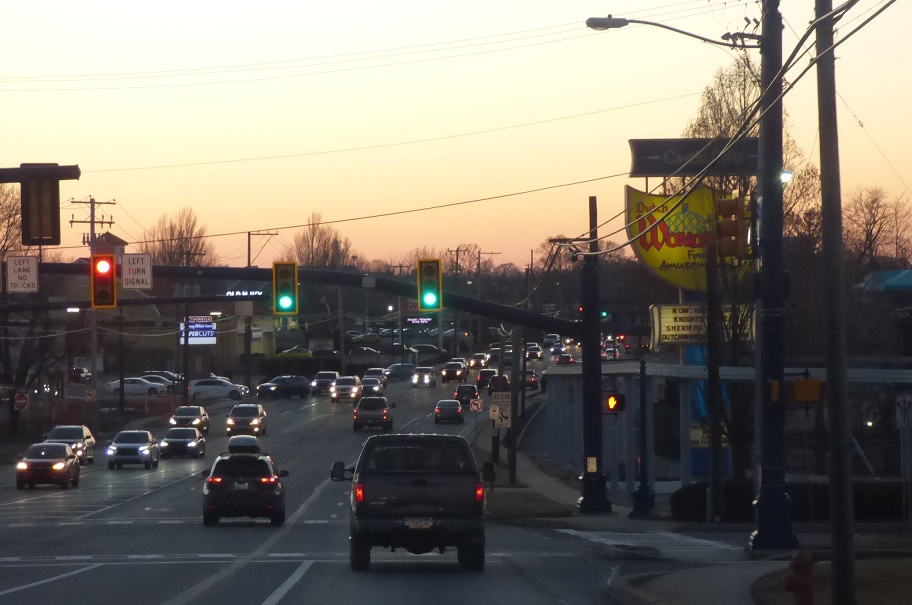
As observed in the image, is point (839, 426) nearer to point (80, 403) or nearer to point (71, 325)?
point (80, 403)

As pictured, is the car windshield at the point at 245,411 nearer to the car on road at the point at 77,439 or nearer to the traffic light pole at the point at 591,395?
the car on road at the point at 77,439

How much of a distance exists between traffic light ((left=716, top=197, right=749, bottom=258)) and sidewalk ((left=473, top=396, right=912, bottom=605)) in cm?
434

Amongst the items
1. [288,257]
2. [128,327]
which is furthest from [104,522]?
[288,257]

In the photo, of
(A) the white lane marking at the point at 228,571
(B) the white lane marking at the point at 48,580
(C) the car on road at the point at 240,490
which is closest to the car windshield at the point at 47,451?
(A) the white lane marking at the point at 228,571

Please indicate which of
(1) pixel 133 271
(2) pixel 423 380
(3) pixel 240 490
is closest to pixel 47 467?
(1) pixel 133 271

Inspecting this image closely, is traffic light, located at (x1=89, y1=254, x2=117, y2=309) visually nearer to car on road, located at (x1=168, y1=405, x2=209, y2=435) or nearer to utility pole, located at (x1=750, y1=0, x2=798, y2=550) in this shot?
utility pole, located at (x1=750, y1=0, x2=798, y2=550)

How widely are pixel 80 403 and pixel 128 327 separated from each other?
39.9 meters

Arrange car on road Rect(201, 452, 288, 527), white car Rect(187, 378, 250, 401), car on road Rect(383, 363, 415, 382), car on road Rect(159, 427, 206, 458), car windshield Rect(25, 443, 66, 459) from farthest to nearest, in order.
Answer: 1. car on road Rect(383, 363, 415, 382)
2. white car Rect(187, 378, 250, 401)
3. car on road Rect(159, 427, 206, 458)
4. car windshield Rect(25, 443, 66, 459)
5. car on road Rect(201, 452, 288, 527)

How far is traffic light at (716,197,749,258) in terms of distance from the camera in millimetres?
17000

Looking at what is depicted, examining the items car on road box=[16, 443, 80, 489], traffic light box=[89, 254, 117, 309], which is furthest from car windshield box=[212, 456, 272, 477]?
car on road box=[16, 443, 80, 489]

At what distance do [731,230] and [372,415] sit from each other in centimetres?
4707

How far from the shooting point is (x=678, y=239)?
41.9m

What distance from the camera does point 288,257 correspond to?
150625 millimetres

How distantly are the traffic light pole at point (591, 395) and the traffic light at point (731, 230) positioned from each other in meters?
13.7
